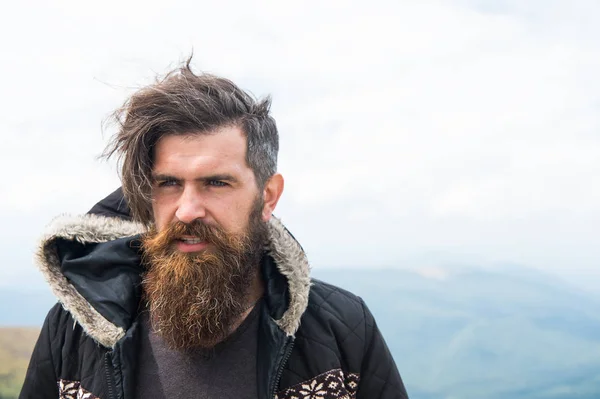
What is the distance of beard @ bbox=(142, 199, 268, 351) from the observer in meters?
2.70

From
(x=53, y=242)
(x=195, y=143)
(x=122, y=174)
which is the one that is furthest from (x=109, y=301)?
(x=195, y=143)

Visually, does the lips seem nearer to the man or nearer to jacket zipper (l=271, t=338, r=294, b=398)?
the man

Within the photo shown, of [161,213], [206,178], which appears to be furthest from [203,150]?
[161,213]

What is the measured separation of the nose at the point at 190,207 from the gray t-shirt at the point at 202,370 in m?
0.57

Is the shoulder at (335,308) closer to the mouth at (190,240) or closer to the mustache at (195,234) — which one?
the mustache at (195,234)

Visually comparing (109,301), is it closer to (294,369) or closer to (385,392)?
(294,369)

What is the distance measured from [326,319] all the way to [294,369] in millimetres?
287

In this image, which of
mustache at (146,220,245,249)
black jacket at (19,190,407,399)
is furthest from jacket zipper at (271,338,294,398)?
mustache at (146,220,245,249)

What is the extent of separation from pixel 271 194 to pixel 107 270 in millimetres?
845

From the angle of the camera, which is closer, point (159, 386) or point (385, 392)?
point (159, 386)

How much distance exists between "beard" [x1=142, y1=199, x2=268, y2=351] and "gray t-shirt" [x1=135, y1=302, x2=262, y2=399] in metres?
0.05

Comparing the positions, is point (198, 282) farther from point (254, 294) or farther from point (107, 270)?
point (107, 270)

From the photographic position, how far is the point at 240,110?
284cm

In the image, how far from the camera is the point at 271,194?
2.99 metres
